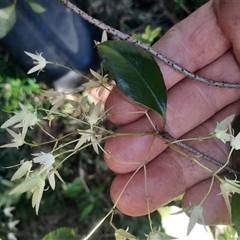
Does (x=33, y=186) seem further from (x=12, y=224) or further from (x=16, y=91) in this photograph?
(x=12, y=224)

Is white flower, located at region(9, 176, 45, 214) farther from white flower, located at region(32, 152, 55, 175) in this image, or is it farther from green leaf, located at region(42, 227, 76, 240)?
green leaf, located at region(42, 227, 76, 240)

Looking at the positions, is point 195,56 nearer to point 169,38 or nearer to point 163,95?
point 169,38

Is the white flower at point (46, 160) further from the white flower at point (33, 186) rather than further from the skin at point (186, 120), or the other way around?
the skin at point (186, 120)

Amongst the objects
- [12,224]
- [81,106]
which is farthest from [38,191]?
[12,224]

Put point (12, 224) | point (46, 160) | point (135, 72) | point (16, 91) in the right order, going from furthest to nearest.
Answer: point (12, 224)
point (16, 91)
point (135, 72)
point (46, 160)

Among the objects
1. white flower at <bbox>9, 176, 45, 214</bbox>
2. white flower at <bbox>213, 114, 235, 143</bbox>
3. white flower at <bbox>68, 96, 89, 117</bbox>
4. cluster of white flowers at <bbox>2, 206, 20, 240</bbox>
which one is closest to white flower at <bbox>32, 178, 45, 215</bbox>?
white flower at <bbox>9, 176, 45, 214</bbox>

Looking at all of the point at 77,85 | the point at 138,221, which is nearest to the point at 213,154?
the point at 138,221
